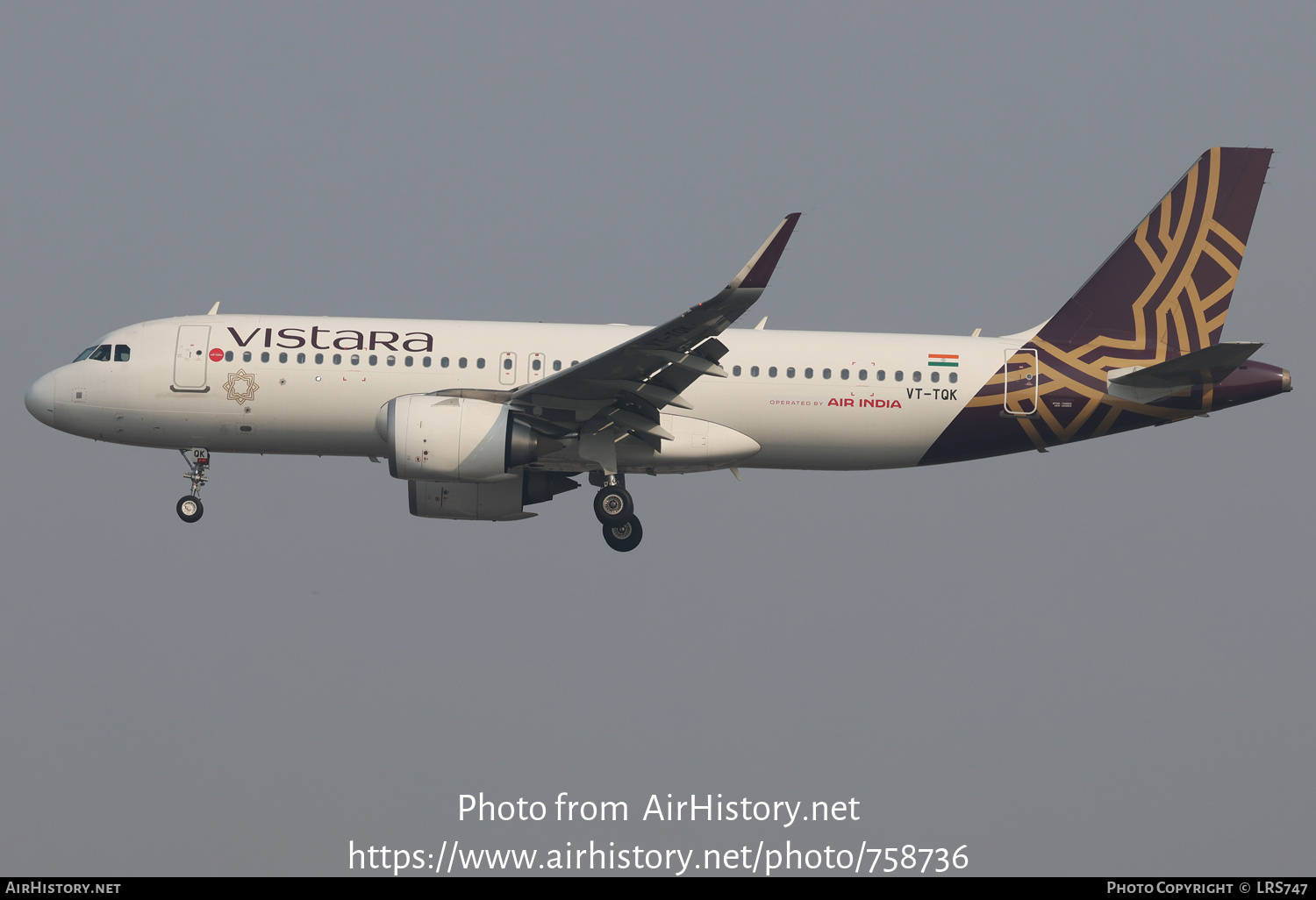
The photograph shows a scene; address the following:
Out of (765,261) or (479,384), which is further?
(479,384)

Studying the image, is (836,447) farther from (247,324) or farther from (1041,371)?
(247,324)

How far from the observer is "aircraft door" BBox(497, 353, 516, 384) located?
30641 millimetres

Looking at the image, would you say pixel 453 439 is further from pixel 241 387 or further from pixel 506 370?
pixel 241 387

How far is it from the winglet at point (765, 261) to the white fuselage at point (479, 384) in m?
5.66

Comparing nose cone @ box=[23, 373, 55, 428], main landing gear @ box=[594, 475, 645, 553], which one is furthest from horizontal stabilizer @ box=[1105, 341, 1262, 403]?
nose cone @ box=[23, 373, 55, 428]

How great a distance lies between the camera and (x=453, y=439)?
28.9 m

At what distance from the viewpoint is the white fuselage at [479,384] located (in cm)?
3059

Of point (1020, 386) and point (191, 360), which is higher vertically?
point (191, 360)

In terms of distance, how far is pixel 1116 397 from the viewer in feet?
102

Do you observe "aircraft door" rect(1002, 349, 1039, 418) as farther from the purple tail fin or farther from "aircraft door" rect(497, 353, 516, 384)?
"aircraft door" rect(497, 353, 516, 384)

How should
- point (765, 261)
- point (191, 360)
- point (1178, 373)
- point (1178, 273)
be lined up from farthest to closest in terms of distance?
point (1178, 273), point (191, 360), point (1178, 373), point (765, 261)

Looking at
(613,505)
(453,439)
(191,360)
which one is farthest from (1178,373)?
(191,360)

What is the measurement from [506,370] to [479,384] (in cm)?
61

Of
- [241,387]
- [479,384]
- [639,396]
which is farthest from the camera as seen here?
[241,387]
